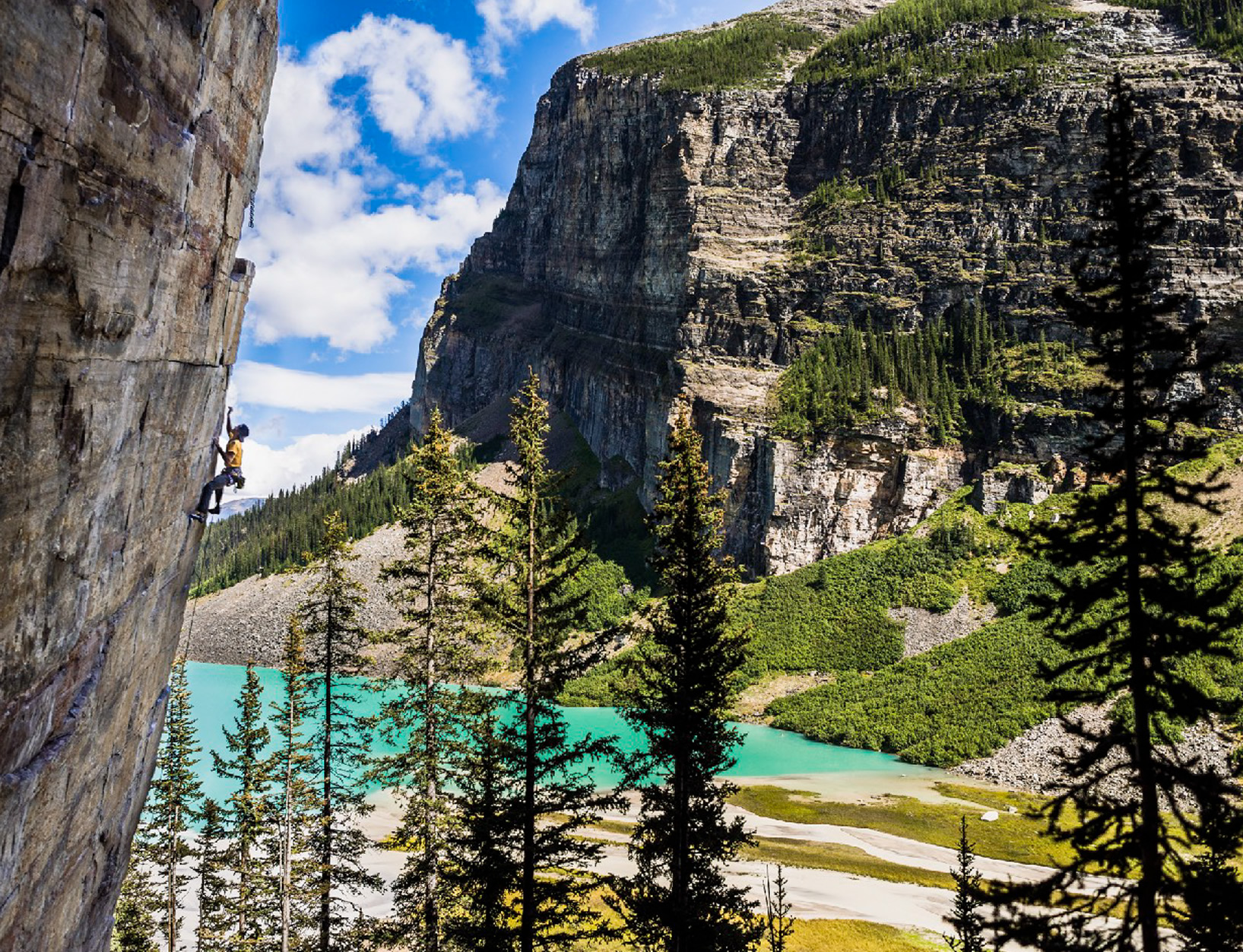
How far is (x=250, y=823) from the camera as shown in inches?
858

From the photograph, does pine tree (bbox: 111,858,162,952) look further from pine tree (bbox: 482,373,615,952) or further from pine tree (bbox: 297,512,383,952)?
pine tree (bbox: 482,373,615,952)

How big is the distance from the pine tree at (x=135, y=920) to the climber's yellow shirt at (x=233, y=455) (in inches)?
822

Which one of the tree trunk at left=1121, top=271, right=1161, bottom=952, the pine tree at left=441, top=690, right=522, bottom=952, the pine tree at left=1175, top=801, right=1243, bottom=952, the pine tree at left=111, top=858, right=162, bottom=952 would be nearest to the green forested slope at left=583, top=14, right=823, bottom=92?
the pine tree at left=441, top=690, right=522, bottom=952

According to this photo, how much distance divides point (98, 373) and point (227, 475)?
497cm

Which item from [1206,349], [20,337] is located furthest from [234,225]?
[1206,349]

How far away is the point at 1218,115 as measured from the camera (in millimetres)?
88375

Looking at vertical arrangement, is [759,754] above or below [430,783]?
below

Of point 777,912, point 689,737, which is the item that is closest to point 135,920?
point 689,737

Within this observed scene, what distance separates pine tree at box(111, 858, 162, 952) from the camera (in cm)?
2325

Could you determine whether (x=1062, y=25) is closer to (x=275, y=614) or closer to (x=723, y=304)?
(x=723, y=304)

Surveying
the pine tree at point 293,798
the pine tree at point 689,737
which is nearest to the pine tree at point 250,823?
the pine tree at point 293,798

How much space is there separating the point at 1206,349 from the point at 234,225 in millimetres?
100109

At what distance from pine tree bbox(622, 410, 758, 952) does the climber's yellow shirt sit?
9620mm

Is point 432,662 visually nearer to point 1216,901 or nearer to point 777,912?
point 1216,901
